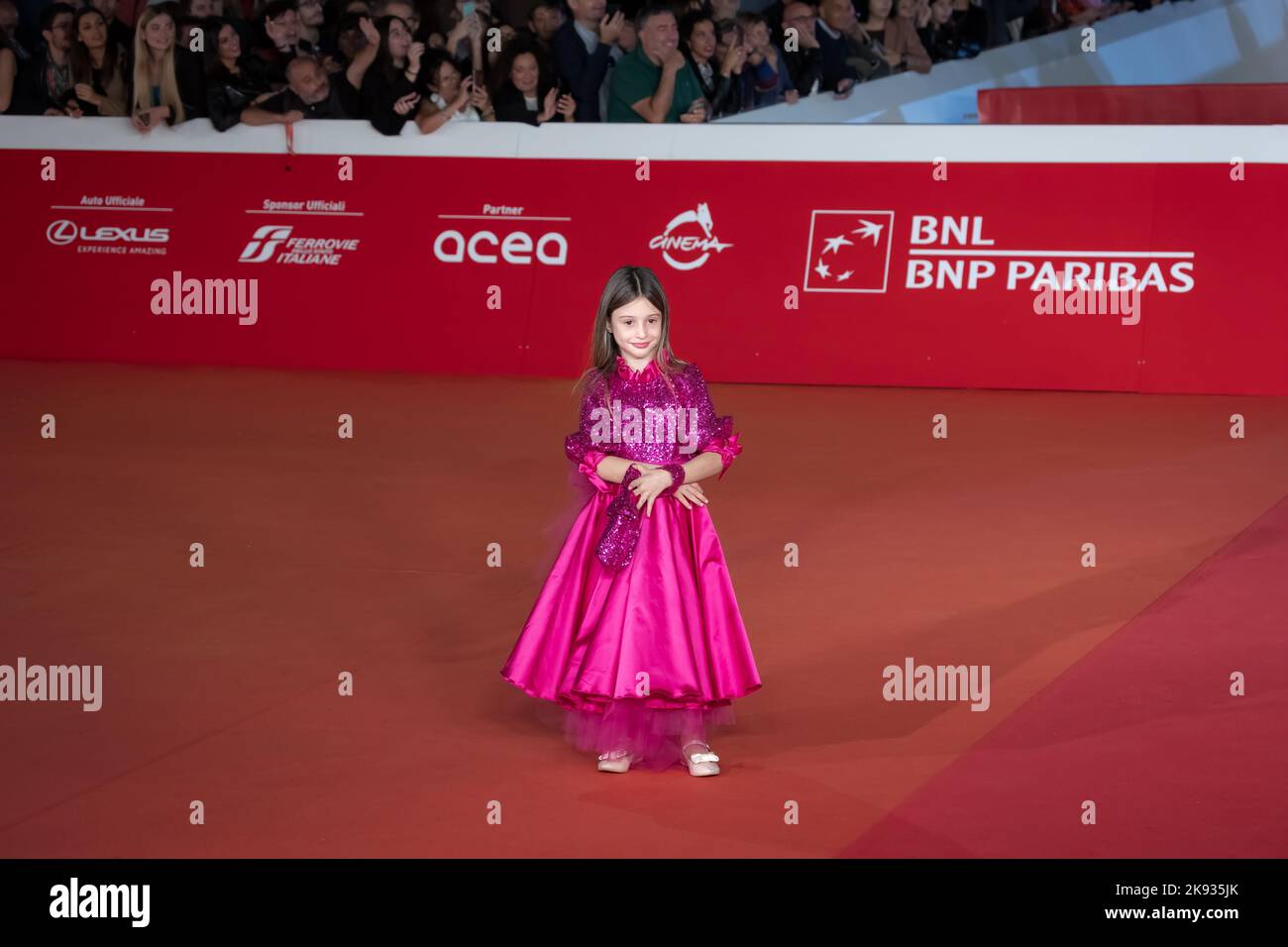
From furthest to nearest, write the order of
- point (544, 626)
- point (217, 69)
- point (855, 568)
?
point (217, 69) < point (855, 568) < point (544, 626)

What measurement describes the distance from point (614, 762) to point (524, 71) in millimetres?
8377

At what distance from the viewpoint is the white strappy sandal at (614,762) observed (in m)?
4.90

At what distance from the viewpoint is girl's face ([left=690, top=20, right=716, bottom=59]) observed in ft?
42.4

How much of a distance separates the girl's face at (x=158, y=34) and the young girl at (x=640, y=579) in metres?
8.63

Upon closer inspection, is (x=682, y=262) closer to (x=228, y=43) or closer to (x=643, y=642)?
(x=228, y=43)

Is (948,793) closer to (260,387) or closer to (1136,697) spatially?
(1136,697)

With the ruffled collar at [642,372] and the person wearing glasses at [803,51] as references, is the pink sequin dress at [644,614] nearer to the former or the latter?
the ruffled collar at [642,372]

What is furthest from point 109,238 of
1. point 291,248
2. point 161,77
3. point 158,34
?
point 158,34

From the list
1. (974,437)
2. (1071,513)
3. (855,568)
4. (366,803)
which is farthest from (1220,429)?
(366,803)

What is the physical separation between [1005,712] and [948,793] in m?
0.78

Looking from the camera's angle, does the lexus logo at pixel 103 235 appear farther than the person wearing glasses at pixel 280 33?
No

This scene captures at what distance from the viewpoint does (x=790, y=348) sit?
38.8 ft

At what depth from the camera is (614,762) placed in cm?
491

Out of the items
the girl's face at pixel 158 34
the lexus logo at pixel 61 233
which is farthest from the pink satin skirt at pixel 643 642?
the girl's face at pixel 158 34
